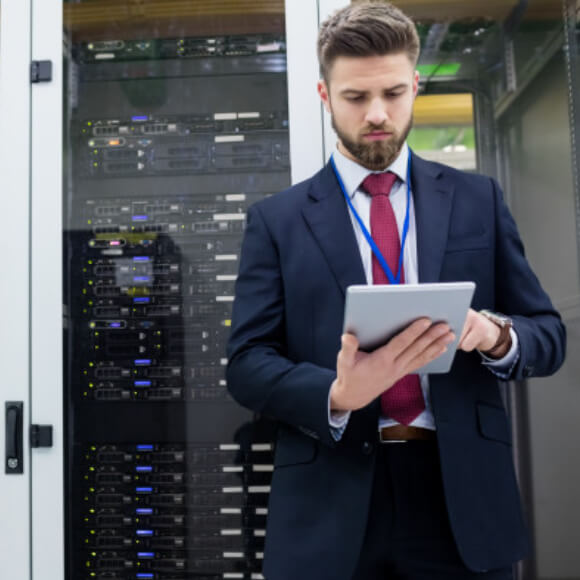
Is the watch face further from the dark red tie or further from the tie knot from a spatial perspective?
the tie knot

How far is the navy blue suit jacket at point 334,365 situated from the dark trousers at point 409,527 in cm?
4

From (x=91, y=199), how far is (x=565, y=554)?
4.94ft

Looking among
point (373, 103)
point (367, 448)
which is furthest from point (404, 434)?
point (373, 103)

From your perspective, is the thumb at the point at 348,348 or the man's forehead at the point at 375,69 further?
the man's forehead at the point at 375,69

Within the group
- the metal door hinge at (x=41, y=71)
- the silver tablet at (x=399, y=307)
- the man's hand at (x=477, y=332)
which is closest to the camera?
the silver tablet at (x=399, y=307)

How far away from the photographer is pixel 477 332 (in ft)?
3.63

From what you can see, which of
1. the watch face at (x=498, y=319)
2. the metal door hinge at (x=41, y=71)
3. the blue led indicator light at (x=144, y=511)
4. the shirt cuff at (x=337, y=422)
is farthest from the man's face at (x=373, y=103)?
the blue led indicator light at (x=144, y=511)

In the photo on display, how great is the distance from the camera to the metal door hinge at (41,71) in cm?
189

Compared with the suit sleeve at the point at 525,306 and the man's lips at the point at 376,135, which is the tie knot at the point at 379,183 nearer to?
the man's lips at the point at 376,135

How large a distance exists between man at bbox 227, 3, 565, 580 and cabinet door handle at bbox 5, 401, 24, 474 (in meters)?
0.80

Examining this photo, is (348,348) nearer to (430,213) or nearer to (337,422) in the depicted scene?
(337,422)

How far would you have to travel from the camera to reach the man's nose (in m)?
1.27

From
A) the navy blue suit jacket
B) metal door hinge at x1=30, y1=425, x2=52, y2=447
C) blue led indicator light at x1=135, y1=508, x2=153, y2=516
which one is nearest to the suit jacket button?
the navy blue suit jacket

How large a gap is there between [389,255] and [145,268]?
0.79m
